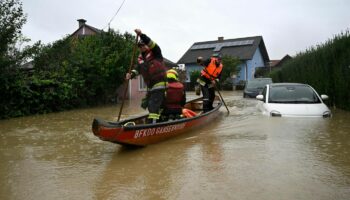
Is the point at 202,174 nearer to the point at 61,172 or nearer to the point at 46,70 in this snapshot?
the point at 61,172

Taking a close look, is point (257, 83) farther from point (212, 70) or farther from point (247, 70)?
point (247, 70)

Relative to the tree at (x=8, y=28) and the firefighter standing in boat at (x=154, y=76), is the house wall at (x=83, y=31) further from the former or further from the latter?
the firefighter standing in boat at (x=154, y=76)

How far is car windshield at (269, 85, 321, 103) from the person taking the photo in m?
10.2

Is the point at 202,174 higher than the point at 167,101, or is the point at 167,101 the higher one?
the point at 167,101

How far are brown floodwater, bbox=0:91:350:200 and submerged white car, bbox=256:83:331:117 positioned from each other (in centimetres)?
28

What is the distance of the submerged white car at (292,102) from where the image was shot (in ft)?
31.1

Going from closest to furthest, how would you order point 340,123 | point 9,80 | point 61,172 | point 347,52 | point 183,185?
point 183,185
point 61,172
point 340,123
point 347,52
point 9,80

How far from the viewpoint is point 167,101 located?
8422 millimetres

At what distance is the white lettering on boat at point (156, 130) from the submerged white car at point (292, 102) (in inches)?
118

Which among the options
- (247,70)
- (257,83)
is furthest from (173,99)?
(247,70)

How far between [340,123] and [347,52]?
12.4 ft

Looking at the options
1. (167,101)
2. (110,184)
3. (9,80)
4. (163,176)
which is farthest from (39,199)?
(9,80)

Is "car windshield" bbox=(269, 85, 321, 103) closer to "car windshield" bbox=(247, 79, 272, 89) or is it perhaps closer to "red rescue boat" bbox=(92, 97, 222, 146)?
"red rescue boat" bbox=(92, 97, 222, 146)

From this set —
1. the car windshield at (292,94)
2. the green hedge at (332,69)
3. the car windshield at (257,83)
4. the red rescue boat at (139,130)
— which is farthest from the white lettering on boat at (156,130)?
the car windshield at (257,83)
